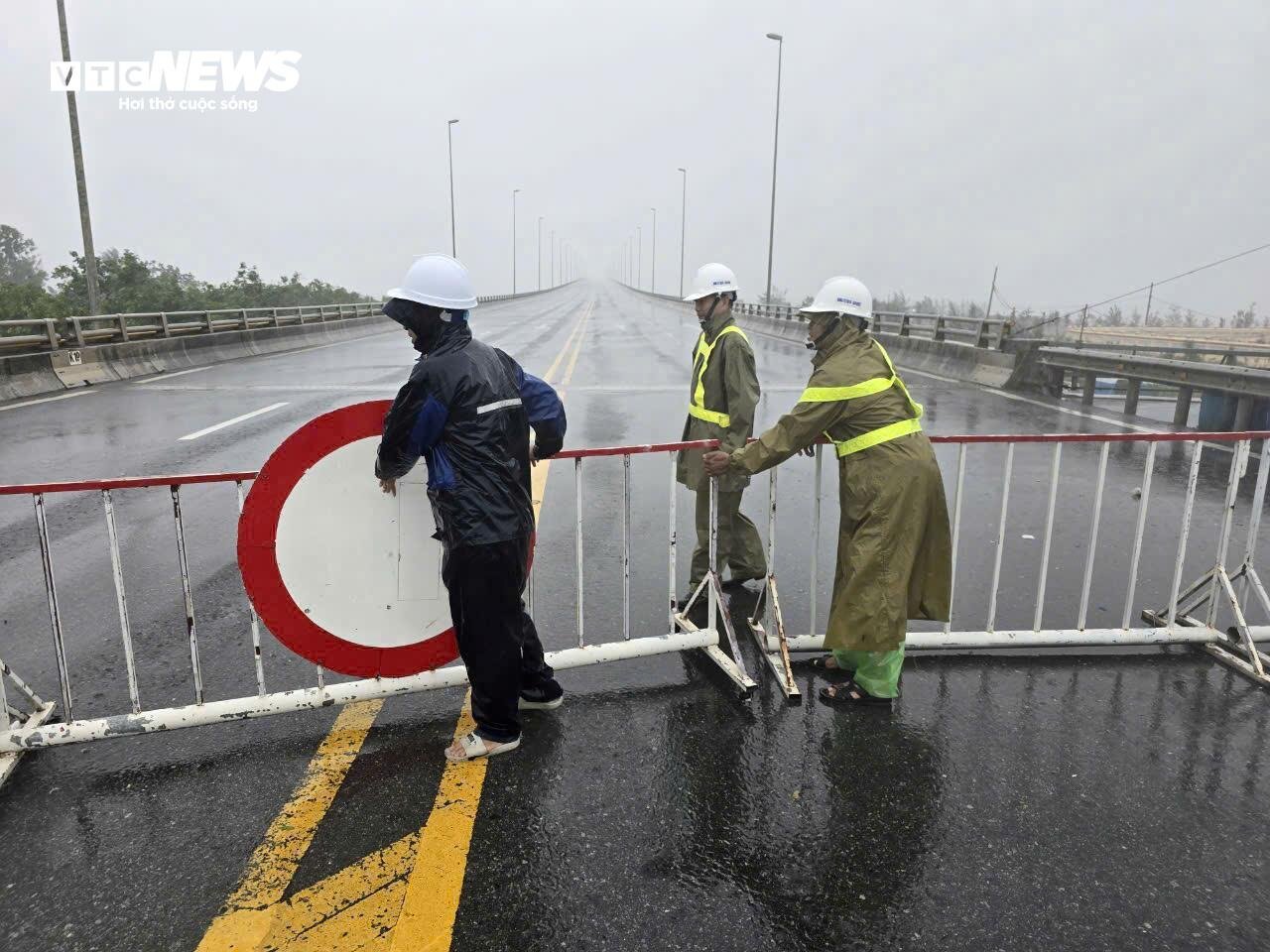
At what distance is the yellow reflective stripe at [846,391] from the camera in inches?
145

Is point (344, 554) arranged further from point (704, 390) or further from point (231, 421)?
point (231, 421)

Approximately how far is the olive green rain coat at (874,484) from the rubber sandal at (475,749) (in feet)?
4.95

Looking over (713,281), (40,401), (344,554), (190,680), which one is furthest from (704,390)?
(40,401)

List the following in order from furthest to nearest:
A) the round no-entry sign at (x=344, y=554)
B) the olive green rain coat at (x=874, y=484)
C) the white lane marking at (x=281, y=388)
→ the white lane marking at (x=281, y=388)
the olive green rain coat at (x=874, y=484)
the round no-entry sign at (x=344, y=554)

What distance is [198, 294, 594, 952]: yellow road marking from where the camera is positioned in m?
2.35

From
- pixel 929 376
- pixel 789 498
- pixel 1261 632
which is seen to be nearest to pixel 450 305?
pixel 1261 632

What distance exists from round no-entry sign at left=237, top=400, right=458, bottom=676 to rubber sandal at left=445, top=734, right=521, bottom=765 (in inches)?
17.8

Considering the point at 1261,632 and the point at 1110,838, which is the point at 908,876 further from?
the point at 1261,632

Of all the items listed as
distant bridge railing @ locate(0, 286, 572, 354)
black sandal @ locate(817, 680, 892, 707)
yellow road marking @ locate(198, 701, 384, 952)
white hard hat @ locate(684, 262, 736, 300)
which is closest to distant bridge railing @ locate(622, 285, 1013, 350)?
white hard hat @ locate(684, 262, 736, 300)

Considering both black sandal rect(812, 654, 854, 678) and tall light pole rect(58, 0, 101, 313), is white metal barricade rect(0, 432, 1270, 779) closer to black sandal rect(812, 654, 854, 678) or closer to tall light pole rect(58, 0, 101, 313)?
black sandal rect(812, 654, 854, 678)

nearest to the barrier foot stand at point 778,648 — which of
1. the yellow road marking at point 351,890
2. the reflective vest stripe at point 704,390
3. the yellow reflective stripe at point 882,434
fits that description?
the yellow reflective stripe at point 882,434

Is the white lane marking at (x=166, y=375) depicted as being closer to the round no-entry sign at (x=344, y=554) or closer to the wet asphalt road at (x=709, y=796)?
the wet asphalt road at (x=709, y=796)

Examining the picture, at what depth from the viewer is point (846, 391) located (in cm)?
368

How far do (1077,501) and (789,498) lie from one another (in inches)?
102
